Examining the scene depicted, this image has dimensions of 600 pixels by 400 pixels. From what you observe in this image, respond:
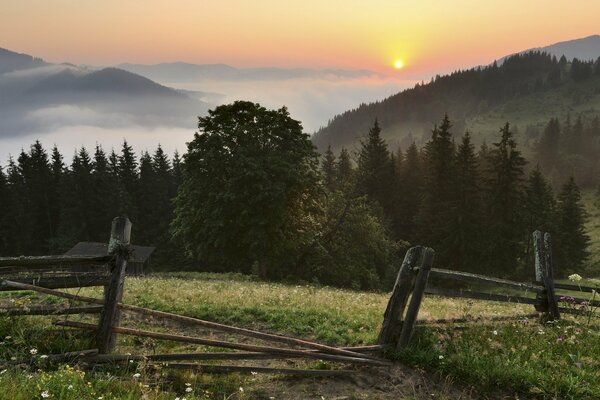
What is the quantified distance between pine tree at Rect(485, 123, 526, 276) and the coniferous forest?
147 millimetres

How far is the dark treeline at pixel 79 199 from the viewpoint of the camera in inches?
3396

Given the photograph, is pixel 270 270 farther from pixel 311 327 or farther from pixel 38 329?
pixel 38 329

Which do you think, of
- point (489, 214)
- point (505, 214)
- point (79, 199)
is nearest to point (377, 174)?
point (489, 214)

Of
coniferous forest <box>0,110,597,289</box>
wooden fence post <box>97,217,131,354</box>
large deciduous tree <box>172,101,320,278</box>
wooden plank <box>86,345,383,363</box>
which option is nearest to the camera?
wooden plank <box>86,345,383,363</box>

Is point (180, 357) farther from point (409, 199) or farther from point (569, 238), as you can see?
point (409, 199)

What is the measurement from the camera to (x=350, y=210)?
4622 cm

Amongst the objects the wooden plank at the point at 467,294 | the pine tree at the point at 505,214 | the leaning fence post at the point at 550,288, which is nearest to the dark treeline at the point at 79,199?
the pine tree at the point at 505,214

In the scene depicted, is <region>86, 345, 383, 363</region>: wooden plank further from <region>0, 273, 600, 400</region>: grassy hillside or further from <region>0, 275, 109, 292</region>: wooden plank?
<region>0, 275, 109, 292</region>: wooden plank

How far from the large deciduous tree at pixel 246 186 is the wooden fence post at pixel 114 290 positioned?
2479 centimetres

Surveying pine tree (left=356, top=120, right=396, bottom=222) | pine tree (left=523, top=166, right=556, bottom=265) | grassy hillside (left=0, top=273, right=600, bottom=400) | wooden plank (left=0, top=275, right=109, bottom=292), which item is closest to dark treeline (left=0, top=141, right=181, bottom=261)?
pine tree (left=356, top=120, right=396, bottom=222)

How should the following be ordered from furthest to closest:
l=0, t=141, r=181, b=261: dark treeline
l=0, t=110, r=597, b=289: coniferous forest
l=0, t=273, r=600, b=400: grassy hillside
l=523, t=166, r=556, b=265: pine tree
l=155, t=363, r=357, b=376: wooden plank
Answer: l=0, t=141, r=181, b=261: dark treeline → l=523, t=166, r=556, b=265: pine tree → l=0, t=110, r=597, b=289: coniferous forest → l=155, t=363, r=357, b=376: wooden plank → l=0, t=273, r=600, b=400: grassy hillside

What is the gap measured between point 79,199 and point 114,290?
296ft

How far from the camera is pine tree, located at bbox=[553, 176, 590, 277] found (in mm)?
62562

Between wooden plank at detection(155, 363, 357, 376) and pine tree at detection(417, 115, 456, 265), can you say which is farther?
pine tree at detection(417, 115, 456, 265)
